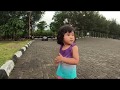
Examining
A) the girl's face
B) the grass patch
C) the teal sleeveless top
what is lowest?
the grass patch

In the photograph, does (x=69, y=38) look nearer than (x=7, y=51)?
Yes

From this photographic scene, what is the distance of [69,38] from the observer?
282cm

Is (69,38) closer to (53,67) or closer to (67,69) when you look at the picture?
(67,69)

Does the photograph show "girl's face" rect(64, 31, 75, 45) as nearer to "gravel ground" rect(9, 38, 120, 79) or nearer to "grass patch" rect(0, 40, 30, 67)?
"gravel ground" rect(9, 38, 120, 79)

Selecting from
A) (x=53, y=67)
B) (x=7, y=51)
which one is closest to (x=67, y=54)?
(x=53, y=67)

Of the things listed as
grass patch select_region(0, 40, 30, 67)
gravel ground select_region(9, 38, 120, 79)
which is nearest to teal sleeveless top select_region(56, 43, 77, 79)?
gravel ground select_region(9, 38, 120, 79)

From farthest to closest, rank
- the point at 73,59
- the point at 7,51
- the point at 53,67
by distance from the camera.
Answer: the point at 7,51
the point at 53,67
the point at 73,59

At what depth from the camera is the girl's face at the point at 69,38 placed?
281cm

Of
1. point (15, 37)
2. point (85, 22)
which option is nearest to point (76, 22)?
point (85, 22)

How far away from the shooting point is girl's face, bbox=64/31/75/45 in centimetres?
281
